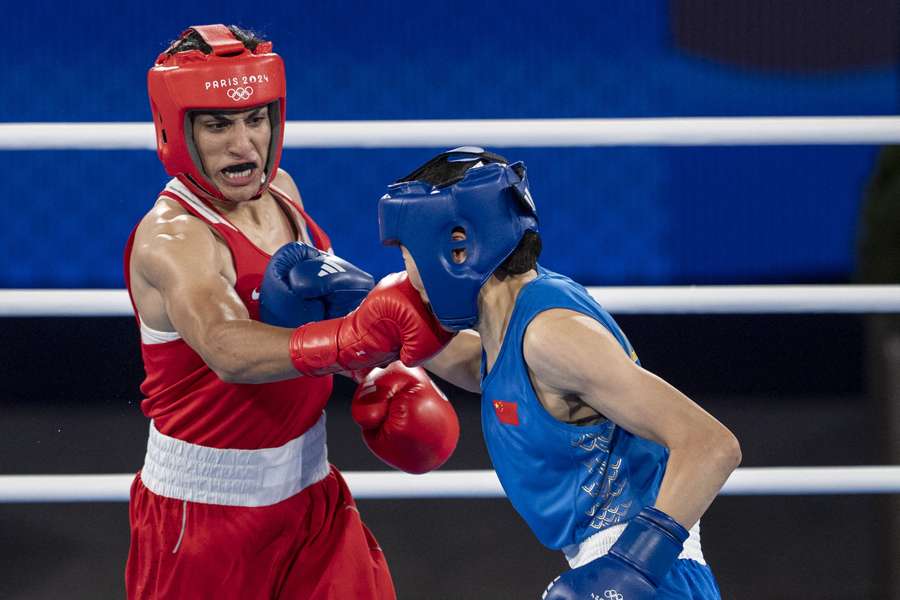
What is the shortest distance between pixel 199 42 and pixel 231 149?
193 millimetres

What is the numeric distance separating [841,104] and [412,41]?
245 cm

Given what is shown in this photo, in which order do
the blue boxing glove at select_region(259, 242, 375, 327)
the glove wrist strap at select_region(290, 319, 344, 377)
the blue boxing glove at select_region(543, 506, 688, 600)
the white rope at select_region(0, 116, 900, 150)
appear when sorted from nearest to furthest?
the blue boxing glove at select_region(543, 506, 688, 600)
the glove wrist strap at select_region(290, 319, 344, 377)
the blue boxing glove at select_region(259, 242, 375, 327)
the white rope at select_region(0, 116, 900, 150)

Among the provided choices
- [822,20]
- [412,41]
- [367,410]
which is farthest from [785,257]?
[367,410]

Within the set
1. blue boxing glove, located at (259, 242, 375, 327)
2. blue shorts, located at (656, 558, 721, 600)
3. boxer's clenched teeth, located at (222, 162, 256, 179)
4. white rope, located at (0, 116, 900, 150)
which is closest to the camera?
blue shorts, located at (656, 558, 721, 600)

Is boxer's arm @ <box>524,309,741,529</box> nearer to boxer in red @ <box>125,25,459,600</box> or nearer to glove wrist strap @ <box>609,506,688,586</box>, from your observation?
glove wrist strap @ <box>609,506,688,586</box>

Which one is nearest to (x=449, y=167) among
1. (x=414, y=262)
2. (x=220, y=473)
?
(x=414, y=262)

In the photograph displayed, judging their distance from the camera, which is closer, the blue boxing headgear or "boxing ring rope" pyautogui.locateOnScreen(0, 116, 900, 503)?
the blue boxing headgear

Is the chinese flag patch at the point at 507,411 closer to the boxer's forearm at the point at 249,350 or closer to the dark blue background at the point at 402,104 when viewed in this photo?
the boxer's forearm at the point at 249,350

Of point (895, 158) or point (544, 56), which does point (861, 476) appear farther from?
point (544, 56)

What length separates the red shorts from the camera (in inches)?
80.4

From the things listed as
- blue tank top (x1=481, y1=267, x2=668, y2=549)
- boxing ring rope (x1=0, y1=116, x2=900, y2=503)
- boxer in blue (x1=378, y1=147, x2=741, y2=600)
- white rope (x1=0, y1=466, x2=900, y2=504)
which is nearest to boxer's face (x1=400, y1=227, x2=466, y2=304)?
boxer in blue (x1=378, y1=147, x2=741, y2=600)

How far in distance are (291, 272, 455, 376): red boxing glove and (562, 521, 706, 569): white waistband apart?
1.22 feet

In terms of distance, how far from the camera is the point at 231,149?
80.2 inches

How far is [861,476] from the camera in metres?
2.52
